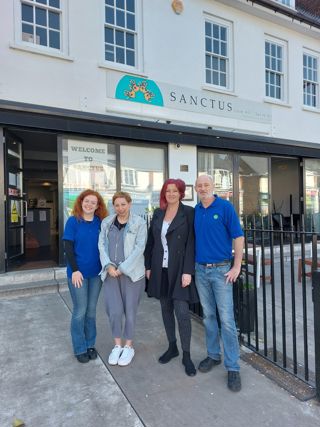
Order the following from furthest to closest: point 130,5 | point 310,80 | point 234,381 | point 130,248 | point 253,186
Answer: point 310,80 → point 253,186 → point 130,5 → point 130,248 → point 234,381

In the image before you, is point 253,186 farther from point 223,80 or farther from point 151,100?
point 151,100

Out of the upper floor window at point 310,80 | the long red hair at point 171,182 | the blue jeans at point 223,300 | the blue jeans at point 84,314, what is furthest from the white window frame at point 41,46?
the upper floor window at point 310,80

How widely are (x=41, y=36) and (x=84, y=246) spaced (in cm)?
549

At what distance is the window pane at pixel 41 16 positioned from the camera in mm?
6535

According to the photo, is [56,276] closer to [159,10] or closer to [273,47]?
[159,10]

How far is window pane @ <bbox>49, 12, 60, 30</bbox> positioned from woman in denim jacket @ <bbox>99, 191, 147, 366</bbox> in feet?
17.9

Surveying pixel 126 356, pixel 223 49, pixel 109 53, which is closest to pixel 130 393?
pixel 126 356

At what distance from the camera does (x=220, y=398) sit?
2568 millimetres

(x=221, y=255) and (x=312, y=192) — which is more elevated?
(x=312, y=192)

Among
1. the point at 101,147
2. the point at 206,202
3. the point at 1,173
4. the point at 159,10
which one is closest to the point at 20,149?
the point at 1,173

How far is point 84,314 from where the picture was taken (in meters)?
3.19

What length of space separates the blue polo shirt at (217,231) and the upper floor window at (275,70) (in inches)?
326

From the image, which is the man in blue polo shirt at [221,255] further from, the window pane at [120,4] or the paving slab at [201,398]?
the window pane at [120,4]

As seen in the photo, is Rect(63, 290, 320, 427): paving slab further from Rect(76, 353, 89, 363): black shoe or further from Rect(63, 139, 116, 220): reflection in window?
Rect(63, 139, 116, 220): reflection in window
